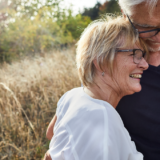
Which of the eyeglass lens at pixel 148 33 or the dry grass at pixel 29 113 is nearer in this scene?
the eyeglass lens at pixel 148 33

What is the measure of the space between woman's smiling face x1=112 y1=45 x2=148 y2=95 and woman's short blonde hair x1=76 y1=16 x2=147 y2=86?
6cm

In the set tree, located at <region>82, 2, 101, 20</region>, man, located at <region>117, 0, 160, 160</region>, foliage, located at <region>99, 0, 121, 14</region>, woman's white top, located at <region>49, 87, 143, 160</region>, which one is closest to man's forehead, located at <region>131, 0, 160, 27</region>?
man, located at <region>117, 0, 160, 160</region>

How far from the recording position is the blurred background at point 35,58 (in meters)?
2.83

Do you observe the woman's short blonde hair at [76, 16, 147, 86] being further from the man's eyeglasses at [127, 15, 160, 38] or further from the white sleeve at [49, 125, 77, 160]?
the white sleeve at [49, 125, 77, 160]

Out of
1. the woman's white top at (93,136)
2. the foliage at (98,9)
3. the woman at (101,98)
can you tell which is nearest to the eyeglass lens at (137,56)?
the woman at (101,98)

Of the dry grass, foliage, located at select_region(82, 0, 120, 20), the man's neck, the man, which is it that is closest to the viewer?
the man

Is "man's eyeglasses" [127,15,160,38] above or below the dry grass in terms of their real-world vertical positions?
above

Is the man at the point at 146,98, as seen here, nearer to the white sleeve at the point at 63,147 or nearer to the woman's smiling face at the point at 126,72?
the woman's smiling face at the point at 126,72

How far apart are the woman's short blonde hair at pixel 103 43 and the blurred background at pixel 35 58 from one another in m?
1.83

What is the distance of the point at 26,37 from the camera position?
360 inches

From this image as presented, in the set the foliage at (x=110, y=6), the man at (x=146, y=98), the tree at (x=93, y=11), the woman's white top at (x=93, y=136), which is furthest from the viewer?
the tree at (x=93, y=11)

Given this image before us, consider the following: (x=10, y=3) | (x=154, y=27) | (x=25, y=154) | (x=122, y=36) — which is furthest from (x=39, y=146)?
(x=10, y=3)

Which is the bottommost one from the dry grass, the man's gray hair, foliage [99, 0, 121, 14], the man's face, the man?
A: the dry grass

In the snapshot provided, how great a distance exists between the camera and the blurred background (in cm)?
283
